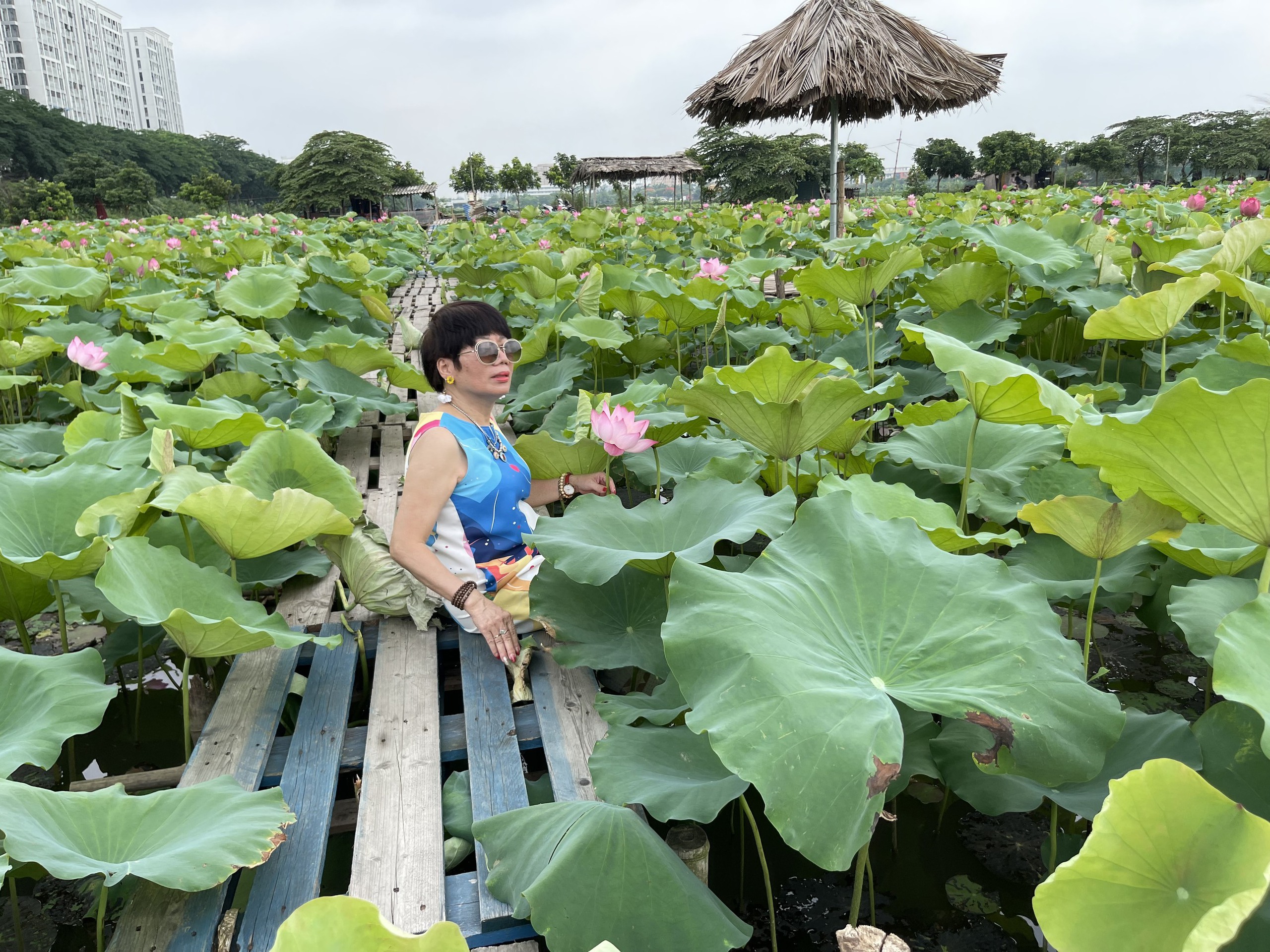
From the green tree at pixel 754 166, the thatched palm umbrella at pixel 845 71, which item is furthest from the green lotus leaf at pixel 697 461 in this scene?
the green tree at pixel 754 166

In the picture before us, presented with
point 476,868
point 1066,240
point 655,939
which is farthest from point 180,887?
point 1066,240

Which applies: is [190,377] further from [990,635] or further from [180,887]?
[990,635]

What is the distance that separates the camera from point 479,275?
Answer: 600 centimetres

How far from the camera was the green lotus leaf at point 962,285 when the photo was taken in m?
2.76

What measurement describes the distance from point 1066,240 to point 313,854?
3.65 metres

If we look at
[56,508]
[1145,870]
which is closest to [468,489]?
[56,508]

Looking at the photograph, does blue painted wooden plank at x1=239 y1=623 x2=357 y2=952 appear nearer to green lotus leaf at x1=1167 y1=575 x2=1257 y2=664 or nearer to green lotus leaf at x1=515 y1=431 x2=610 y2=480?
green lotus leaf at x1=515 y1=431 x2=610 y2=480

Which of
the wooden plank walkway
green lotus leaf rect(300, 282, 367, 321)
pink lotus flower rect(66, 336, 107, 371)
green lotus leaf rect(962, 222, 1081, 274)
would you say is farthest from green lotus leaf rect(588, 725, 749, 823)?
green lotus leaf rect(300, 282, 367, 321)

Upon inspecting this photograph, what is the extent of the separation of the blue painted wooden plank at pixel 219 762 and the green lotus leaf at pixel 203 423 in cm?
59

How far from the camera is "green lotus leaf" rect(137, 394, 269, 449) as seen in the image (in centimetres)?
210

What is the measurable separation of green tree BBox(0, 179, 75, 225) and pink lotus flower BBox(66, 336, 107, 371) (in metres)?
22.3

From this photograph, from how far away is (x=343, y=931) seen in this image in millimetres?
567

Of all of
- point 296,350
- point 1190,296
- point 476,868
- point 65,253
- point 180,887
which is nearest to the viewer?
point 180,887

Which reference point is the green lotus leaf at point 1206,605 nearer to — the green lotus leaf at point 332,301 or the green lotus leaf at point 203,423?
the green lotus leaf at point 203,423
